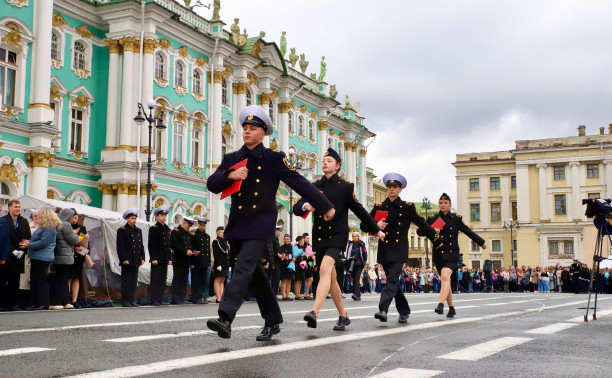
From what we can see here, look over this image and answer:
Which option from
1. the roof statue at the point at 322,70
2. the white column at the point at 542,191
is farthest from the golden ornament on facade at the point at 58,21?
the white column at the point at 542,191

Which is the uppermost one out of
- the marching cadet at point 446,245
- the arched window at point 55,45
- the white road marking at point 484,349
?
the arched window at point 55,45

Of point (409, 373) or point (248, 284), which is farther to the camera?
point (248, 284)

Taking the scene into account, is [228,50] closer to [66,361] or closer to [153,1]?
[153,1]

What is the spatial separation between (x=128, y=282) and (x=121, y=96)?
64.0 ft

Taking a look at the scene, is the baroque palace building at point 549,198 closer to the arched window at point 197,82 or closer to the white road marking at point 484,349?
the arched window at point 197,82

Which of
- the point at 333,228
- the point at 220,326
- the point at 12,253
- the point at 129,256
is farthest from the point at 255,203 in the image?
the point at 129,256

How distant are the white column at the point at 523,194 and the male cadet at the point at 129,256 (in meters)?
74.6

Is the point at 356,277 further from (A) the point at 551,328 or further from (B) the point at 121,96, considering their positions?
(B) the point at 121,96

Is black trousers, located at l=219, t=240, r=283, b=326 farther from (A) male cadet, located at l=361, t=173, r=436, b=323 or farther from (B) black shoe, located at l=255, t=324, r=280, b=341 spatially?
(A) male cadet, located at l=361, t=173, r=436, b=323

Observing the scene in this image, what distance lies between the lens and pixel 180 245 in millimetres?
17219

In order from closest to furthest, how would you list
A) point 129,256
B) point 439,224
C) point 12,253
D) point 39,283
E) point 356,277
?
1. point 439,224
2. point 12,253
3. point 39,283
4. point 129,256
5. point 356,277

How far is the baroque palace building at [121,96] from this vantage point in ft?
90.4

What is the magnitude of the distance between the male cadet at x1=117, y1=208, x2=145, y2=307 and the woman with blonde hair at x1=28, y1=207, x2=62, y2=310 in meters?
2.36

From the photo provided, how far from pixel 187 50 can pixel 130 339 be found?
32.5 m
